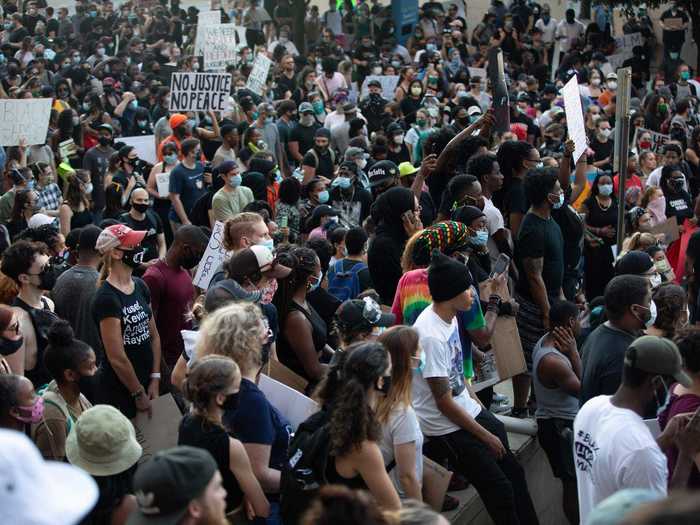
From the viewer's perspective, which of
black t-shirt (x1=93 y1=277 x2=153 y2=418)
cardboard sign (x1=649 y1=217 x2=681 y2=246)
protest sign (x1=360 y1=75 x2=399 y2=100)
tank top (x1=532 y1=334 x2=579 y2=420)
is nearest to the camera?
black t-shirt (x1=93 y1=277 x2=153 y2=418)

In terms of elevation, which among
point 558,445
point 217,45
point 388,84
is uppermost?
point 217,45

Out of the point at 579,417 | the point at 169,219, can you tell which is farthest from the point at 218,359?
the point at 169,219

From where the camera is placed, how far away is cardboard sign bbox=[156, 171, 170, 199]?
11.8 m

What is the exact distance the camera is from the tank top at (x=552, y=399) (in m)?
6.59

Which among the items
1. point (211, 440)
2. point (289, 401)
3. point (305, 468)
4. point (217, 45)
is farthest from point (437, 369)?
point (217, 45)

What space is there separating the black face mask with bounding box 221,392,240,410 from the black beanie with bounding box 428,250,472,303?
4.77 ft

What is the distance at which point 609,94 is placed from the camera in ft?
64.0

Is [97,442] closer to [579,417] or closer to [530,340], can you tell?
[579,417]

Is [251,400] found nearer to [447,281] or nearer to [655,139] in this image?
[447,281]

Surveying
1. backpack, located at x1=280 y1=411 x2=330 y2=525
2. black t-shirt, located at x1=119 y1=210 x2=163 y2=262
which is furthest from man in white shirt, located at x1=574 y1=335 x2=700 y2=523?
black t-shirt, located at x1=119 y1=210 x2=163 y2=262

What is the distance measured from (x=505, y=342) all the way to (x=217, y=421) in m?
3.03

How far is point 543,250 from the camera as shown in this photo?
7.93m

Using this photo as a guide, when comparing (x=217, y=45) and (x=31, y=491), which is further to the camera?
(x=217, y=45)

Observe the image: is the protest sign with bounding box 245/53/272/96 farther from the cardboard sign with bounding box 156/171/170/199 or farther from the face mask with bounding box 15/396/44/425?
the face mask with bounding box 15/396/44/425
